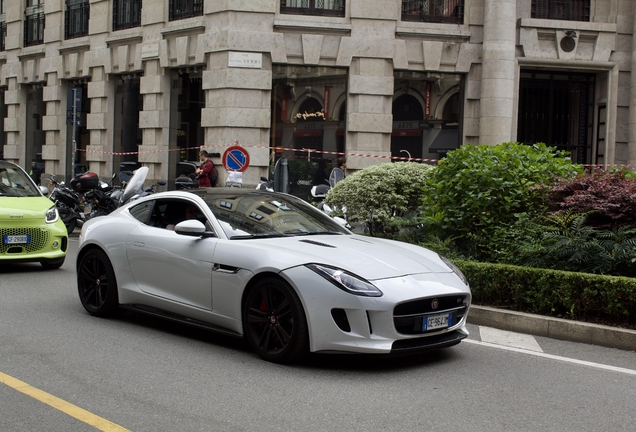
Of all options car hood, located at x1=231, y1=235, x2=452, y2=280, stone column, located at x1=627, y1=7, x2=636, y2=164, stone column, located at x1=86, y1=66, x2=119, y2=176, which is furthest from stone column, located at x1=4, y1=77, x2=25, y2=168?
car hood, located at x1=231, y1=235, x2=452, y2=280

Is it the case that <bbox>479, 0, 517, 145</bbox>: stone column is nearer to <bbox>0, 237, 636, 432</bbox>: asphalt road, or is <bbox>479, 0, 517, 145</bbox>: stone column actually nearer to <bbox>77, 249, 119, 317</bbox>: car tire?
<bbox>0, 237, 636, 432</bbox>: asphalt road

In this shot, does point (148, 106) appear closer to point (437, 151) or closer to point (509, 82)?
point (437, 151)

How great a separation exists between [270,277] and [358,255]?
73 centimetres

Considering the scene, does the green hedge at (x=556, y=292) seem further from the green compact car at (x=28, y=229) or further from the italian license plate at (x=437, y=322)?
the green compact car at (x=28, y=229)

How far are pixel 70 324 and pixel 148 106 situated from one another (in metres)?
16.8

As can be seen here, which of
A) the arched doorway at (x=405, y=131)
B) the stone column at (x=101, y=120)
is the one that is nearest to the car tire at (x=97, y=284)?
the arched doorway at (x=405, y=131)

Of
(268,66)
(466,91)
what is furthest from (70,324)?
(466,91)

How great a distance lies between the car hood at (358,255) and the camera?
6.20m

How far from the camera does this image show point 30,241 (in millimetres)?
11180

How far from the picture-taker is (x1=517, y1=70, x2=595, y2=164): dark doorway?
22.2 metres

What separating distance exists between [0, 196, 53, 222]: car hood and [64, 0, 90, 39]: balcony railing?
16.6 metres

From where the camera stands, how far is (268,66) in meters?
21.3

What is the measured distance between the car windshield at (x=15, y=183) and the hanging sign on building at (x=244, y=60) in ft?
31.1

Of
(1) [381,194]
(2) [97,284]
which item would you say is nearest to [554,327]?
(1) [381,194]
